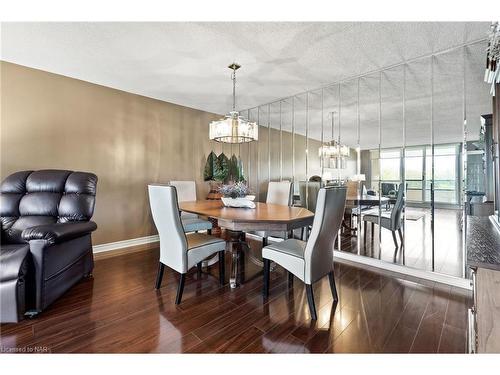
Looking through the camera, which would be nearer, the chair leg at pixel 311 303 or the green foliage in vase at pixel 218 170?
the chair leg at pixel 311 303

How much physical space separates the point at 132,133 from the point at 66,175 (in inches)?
54.2

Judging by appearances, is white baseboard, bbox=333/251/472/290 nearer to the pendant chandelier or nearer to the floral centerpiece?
the floral centerpiece

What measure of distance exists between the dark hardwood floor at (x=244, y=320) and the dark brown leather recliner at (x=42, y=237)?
0.57ft

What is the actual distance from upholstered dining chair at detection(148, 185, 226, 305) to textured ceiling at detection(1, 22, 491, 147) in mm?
1547

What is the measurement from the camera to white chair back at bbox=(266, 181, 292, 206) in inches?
128

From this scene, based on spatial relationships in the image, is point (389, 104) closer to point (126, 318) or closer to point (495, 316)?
point (495, 316)

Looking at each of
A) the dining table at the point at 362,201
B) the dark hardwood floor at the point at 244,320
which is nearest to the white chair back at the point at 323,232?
the dark hardwood floor at the point at 244,320

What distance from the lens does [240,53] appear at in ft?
8.02

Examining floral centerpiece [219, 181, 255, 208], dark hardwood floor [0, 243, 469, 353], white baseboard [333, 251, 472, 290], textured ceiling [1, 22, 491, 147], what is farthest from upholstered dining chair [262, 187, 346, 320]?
textured ceiling [1, 22, 491, 147]

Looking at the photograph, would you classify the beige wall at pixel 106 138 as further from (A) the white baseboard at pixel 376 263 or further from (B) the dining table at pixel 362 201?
(B) the dining table at pixel 362 201

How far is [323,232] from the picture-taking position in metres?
1.77

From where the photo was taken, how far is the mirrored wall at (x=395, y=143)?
2.74 meters

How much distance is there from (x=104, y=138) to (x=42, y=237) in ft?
6.77
